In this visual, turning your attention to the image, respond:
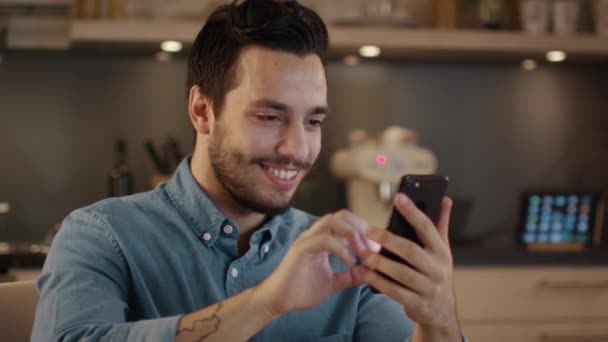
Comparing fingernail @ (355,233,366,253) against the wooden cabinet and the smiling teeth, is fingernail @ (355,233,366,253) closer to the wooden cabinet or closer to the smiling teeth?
the smiling teeth

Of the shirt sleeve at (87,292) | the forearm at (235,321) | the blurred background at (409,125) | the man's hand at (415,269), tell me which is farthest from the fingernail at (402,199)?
the blurred background at (409,125)

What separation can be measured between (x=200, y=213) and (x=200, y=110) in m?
0.20

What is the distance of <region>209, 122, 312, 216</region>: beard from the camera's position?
1492mm

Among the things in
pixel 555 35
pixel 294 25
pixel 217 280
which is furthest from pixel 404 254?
pixel 555 35

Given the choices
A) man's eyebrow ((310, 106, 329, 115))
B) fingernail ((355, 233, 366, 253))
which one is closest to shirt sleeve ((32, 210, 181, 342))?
fingernail ((355, 233, 366, 253))

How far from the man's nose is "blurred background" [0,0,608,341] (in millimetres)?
1728

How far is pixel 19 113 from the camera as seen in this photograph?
3525 mm

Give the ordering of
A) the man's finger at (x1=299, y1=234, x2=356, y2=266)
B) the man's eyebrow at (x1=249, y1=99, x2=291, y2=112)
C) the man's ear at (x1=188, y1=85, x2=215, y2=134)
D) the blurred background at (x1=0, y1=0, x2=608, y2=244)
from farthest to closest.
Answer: the blurred background at (x1=0, y1=0, x2=608, y2=244) → the man's ear at (x1=188, y1=85, x2=215, y2=134) → the man's eyebrow at (x1=249, y1=99, x2=291, y2=112) → the man's finger at (x1=299, y1=234, x2=356, y2=266)

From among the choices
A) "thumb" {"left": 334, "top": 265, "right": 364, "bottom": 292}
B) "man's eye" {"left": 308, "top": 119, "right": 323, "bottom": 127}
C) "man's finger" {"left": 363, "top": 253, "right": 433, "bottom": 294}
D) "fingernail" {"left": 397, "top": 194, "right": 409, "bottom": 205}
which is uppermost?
"man's eye" {"left": 308, "top": 119, "right": 323, "bottom": 127}

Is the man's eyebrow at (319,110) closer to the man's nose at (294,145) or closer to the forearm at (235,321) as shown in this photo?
the man's nose at (294,145)

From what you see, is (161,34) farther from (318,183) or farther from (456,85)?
(456,85)

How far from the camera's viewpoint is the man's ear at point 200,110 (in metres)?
1.61

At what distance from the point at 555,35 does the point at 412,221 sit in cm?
246

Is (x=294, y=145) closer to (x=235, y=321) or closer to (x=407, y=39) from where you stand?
(x=235, y=321)
